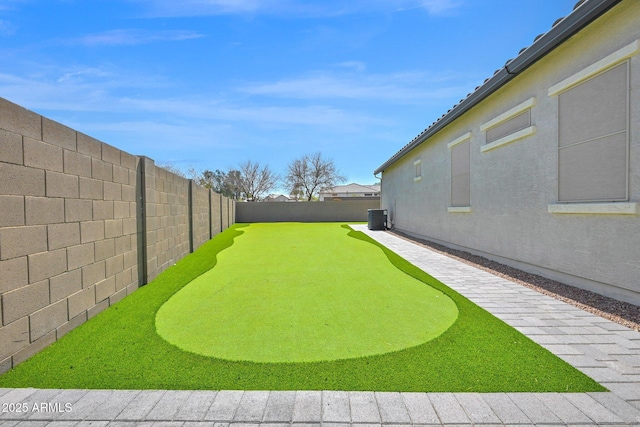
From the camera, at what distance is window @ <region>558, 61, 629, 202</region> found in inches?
155

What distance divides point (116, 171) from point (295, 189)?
42.7 meters

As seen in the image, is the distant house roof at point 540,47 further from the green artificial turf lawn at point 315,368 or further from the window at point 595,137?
the green artificial turf lawn at point 315,368

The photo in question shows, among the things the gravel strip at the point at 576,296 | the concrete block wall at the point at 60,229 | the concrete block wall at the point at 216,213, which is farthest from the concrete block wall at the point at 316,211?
the concrete block wall at the point at 60,229

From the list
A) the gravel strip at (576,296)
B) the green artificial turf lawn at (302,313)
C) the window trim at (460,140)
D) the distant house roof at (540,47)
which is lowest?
the green artificial turf lawn at (302,313)

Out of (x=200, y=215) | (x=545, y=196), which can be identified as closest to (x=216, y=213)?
(x=200, y=215)

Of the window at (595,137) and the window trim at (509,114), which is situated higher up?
the window trim at (509,114)

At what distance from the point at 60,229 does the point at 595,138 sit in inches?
278

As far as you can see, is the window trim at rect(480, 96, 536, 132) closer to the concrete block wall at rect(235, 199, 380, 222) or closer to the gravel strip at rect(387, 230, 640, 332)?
the gravel strip at rect(387, 230, 640, 332)

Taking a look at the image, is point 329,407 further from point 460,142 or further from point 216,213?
point 216,213

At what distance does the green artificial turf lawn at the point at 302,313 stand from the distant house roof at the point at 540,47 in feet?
14.2

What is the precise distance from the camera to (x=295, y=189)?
155 ft

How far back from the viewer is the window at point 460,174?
813 cm

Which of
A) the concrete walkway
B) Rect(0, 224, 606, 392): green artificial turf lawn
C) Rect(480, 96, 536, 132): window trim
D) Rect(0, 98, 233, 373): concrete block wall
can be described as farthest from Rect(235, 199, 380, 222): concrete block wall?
the concrete walkway

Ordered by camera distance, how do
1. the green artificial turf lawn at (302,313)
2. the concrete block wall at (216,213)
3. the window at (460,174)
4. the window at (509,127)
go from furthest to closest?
the concrete block wall at (216,213)
the window at (460,174)
the window at (509,127)
the green artificial turf lawn at (302,313)
